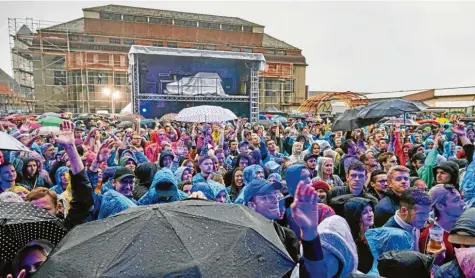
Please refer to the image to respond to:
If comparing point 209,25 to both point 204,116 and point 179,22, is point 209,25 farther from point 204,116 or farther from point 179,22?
point 204,116

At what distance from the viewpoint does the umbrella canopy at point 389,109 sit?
7922 mm

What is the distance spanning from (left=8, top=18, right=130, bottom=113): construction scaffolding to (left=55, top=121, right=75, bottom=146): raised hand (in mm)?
34886

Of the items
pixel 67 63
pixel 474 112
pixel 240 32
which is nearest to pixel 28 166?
pixel 474 112

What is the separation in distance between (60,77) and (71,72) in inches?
74.1

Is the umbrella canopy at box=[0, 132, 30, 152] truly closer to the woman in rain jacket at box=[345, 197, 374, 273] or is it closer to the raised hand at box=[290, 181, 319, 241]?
the raised hand at box=[290, 181, 319, 241]

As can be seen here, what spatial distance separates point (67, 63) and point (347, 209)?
38.5m

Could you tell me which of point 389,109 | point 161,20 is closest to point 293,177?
point 389,109

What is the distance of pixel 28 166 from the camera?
541cm

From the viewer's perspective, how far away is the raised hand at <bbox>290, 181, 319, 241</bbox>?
1.77 metres

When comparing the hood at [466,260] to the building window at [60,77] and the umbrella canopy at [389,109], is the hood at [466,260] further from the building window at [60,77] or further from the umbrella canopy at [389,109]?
the building window at [60,77]

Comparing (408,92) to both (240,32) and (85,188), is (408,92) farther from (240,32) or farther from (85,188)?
(85,188)

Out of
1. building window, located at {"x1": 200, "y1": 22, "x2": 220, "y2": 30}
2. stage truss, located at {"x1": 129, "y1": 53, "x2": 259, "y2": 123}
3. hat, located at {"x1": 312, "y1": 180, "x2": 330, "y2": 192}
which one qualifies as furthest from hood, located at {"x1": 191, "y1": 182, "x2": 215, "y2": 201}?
building window, located at {"x1": 200, "y1": 22, "x2": 220, "y2": 30}

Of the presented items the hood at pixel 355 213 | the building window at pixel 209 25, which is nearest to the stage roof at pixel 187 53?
the hood at pixel 355 213

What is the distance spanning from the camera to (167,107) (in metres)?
21.9
